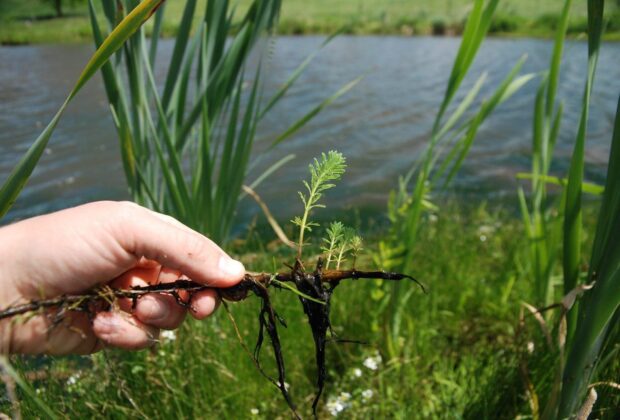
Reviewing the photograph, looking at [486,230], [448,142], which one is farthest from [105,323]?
[486,230]

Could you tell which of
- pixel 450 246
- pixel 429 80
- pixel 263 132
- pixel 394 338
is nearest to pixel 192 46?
pixel 394 338

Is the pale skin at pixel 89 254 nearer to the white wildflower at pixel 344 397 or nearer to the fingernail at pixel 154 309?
the fingernail at pixel 154 309

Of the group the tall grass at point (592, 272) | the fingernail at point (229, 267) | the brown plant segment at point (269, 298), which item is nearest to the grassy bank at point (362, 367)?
the tall grass at point (592, 272)

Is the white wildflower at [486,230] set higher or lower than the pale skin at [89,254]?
lower

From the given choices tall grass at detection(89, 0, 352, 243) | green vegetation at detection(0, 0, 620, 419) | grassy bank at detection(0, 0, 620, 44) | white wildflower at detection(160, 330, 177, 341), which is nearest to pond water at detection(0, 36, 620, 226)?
tall grass at detection(89, 0, 352, 243)

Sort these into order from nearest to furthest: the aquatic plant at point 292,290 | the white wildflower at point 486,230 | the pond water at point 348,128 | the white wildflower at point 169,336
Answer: the aquatic plant at point 292,290 → the white wildflower at point 169,336 → the white wildflower at point 486,230 → the pond water at point 348,128
